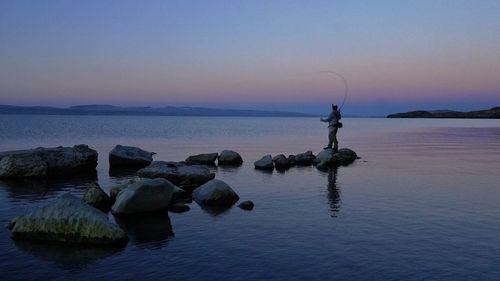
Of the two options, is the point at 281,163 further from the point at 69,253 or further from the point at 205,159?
the point at 69,253

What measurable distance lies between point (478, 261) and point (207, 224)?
22.1ft

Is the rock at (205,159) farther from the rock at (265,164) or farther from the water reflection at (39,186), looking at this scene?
the water reflection at (39,186)

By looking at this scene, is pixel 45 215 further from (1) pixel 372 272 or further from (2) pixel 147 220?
(1) pixel 372 272

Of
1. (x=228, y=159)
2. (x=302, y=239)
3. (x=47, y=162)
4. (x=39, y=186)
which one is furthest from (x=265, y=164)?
(x=302, y=239)

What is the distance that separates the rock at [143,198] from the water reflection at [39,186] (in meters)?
4.21

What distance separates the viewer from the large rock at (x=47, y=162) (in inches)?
851

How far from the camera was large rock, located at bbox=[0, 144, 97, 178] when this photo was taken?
2162cm

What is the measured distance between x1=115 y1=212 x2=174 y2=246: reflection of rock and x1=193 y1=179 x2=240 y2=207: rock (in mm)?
1798

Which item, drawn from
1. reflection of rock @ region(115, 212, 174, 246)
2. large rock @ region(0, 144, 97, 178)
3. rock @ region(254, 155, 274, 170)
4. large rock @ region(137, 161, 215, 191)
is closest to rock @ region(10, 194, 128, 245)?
reflection of rock @ region(115, 212, 174, 246)

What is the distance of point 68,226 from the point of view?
11094 mm

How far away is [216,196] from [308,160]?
13.8 metres

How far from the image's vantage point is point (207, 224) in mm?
12859

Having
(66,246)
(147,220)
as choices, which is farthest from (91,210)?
(147,220)

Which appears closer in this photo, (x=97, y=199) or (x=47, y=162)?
(x=97, y=199)
